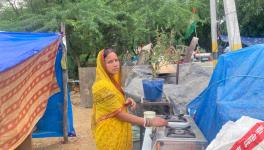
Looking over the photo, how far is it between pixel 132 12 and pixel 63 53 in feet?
21.5

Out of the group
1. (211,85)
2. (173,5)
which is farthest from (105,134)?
(173,5)

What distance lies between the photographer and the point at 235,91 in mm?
2660

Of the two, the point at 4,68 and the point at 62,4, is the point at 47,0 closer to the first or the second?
the point at 62,4

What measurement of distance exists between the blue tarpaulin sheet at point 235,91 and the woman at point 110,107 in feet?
1.91

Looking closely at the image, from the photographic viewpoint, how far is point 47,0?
11.9 m

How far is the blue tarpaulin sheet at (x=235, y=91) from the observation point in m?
2.41

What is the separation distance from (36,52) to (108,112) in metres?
1.87

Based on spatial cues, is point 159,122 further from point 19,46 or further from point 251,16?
point 251,16

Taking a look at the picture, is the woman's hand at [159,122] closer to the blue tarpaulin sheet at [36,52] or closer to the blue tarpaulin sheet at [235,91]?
the blue tarpaulin sheet at [235,91]

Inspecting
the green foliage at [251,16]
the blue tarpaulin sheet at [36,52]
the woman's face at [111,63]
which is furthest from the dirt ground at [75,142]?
the green foliage at [251,16]

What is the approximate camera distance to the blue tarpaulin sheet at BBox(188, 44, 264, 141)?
2409 millimetres

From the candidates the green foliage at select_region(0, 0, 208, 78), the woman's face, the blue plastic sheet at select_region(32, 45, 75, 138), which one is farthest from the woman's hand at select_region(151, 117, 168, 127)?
the green foliage at select_region(0, 0, 208, 78)

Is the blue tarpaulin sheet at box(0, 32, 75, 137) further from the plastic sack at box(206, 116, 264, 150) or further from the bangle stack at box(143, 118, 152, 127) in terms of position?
the plastic sack at box(206, 116, 264, 150)

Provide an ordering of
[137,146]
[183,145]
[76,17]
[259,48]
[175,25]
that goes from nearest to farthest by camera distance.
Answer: [183,145], [259,48], [137,146], [76,17], [175,25]
